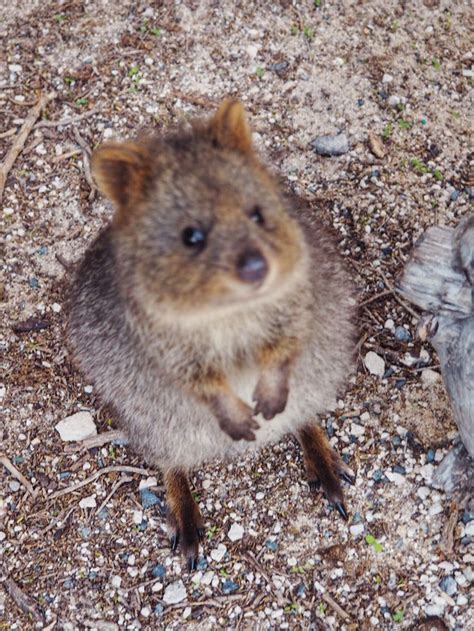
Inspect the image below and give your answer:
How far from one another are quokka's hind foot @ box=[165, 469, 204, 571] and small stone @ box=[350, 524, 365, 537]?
27.6 inches

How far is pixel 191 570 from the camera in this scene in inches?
152

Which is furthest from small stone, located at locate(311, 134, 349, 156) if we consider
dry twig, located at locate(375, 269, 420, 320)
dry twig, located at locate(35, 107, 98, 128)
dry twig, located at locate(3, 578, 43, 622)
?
dry twig, located at locate(3, 578, 43, 622)

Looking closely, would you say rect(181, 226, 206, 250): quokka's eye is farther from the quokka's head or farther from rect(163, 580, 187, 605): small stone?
rect(163, 580, 187, 605): small stone

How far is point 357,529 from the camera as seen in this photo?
3891 millimetres

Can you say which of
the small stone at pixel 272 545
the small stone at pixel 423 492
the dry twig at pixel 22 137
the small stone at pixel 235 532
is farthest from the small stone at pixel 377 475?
the dry twig at pixel 22 137

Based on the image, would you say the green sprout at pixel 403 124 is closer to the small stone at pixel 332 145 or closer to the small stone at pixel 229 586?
the small stone at pixel 332 145

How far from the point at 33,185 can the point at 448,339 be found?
248 centimetres

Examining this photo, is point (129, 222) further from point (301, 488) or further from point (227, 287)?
point (301, 488)

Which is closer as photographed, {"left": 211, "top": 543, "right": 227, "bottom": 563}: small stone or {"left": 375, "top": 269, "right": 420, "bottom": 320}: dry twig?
{"left": 211, "top": 543, "right": 227, "bottom": 563}: small stone

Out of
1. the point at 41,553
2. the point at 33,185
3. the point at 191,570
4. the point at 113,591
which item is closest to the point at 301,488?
the point at 191,570

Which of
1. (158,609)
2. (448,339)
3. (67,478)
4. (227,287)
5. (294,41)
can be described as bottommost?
(158,609)

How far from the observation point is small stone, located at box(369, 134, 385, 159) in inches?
182

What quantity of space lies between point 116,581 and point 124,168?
6.64ft

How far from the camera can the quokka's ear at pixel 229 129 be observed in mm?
2971
